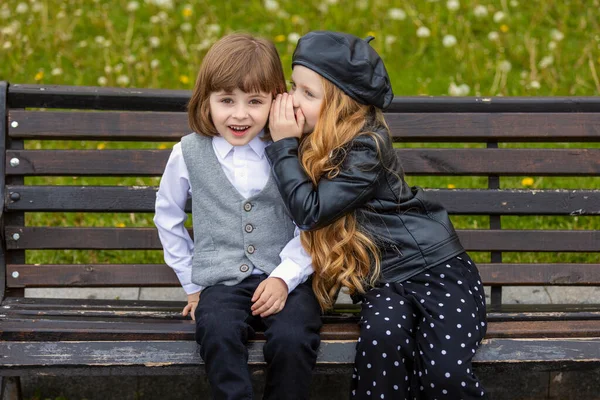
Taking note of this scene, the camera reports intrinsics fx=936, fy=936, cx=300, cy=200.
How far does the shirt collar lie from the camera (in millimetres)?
2988

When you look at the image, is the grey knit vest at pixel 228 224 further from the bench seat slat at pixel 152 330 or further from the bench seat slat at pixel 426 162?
the bench seat slat at pixel 426 162

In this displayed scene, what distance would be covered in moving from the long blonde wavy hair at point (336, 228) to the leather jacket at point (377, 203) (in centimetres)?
3

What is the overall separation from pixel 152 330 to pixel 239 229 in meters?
0.41

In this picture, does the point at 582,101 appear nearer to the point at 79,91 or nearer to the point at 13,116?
the point at 79,91

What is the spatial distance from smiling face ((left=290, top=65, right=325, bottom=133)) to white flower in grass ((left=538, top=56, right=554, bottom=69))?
107 inches

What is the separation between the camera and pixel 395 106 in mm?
3525

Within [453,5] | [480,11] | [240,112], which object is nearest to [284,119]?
[240,112]

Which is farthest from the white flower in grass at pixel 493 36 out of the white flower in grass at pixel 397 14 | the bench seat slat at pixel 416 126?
the bench seat slat at pixel 416 126

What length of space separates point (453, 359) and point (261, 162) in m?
0.87

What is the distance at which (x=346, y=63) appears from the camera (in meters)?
2.80

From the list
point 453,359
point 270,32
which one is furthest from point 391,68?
point 453,359

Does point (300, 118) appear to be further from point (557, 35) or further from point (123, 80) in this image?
point (557, 35)

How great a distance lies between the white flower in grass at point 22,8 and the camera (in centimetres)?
Answer: 585

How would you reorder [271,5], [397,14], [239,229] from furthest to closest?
[271,5] → [397,14] → [239,229]
